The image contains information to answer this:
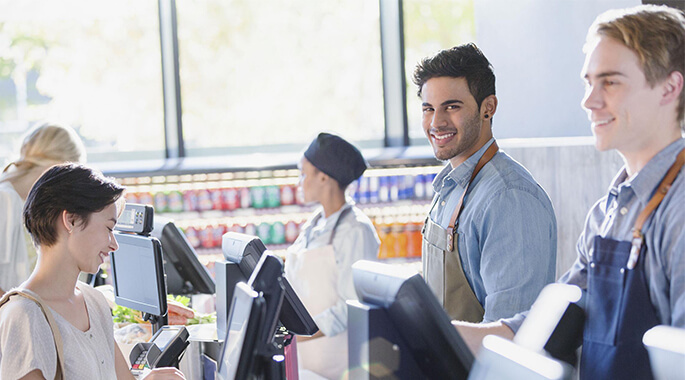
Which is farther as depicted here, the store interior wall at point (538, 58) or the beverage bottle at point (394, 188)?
the beverage bottle at point (394, 188)

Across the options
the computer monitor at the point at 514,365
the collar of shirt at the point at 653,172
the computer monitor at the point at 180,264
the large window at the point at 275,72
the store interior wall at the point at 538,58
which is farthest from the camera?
the large window at the point at 275,72

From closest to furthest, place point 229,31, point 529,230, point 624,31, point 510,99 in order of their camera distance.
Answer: point 624,31, point 529,230, point 510,99, point 229,31

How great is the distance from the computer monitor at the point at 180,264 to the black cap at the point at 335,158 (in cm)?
89

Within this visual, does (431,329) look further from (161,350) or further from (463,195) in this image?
(161,350)

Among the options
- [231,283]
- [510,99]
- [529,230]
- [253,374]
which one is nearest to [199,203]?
[510,99]

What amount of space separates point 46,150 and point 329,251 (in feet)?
5.06

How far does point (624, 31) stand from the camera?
1.57 metres

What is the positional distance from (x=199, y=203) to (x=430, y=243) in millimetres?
4081

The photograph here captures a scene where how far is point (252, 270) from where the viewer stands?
215 centimetres

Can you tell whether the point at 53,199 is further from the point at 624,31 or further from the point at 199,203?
the point at 199,203

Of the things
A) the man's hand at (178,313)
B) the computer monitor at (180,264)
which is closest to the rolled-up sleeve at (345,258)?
the computer monitor at (180,264)

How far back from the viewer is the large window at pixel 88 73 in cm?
679

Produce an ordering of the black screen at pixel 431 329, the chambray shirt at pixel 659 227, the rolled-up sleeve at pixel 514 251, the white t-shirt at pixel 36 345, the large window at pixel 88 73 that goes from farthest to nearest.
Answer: the large window at pixel 88 73 → the rolled-up sleeve at pixel 514 251 → the white t-shirt at pixel 36 345 → the chambray shirt at pixel 659 227 → the black screen at pixel 431 329

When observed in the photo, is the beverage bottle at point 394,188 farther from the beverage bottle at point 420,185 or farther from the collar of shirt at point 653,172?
the collar of shirt at point 653,172
